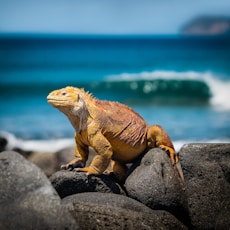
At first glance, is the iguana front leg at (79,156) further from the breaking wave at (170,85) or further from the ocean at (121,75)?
the breaking wave at (170,85)

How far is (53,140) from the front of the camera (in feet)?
41.6

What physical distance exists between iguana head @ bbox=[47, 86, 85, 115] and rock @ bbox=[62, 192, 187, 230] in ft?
2.39

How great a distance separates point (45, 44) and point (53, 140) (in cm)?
303

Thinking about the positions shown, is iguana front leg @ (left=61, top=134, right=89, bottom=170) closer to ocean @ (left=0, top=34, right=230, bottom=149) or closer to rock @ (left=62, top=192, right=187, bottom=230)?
rock @ (left=62, top=192, right=187, bottom=230)

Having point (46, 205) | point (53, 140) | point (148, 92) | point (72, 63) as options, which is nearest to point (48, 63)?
point (72, 63)

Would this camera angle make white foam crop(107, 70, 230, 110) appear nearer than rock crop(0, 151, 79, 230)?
No

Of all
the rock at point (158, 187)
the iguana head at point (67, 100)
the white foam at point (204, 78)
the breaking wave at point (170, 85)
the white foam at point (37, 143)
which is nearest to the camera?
the iguana head at point (67, 100)

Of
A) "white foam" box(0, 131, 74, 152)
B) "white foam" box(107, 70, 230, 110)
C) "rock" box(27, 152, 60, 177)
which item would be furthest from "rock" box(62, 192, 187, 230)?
"white foam" box(107, 70, 230, 110)

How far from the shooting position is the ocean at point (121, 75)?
1360 cm

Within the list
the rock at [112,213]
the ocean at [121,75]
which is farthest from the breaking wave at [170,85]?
the rock at [112,213]

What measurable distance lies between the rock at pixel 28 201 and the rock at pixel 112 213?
26 cm

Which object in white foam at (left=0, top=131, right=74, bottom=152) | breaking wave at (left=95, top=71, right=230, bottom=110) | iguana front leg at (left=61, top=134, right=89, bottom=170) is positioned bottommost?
white foam at (left=0, top=131, right=74, bottom=152)

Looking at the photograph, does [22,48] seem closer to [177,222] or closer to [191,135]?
[191,135]

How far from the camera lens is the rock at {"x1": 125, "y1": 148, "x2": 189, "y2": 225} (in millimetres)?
5277
